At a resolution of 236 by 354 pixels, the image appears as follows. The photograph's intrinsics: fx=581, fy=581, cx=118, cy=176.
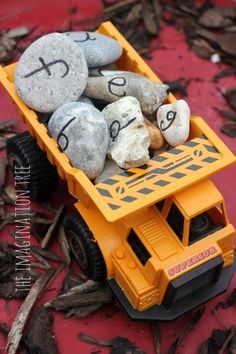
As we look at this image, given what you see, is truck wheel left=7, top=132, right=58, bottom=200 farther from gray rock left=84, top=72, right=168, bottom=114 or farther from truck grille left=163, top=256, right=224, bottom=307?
truck grille left=163, top=256, right=224, bottom=307

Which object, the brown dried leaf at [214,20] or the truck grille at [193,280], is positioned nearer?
the truck grille at [193,280]

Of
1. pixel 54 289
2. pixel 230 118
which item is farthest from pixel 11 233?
pixel 230 118

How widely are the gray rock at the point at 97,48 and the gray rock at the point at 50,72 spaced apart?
192 mm

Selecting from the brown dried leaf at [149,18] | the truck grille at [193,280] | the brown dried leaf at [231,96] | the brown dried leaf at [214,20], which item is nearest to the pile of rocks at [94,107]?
the truck grille at [193,280]

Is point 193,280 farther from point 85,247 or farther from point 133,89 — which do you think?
point 133,89

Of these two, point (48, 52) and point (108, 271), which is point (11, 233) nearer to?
point (108, 271)

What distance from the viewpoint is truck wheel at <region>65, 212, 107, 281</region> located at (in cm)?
338

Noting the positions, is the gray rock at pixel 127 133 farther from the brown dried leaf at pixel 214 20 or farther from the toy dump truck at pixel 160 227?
the brown dried leaf at pixel 214 20

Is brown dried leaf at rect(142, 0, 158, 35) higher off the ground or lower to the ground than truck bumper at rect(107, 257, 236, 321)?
higher

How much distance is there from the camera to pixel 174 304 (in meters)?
3.32

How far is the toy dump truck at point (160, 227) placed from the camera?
121 inches

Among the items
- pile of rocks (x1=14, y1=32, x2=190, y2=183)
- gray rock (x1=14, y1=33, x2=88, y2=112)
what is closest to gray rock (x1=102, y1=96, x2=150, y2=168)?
pile of rocks (x1=14, y1=32, x2=190, y2=183)

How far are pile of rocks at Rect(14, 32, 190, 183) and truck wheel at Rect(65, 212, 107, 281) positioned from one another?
0.32 m

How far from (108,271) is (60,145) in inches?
30.5
